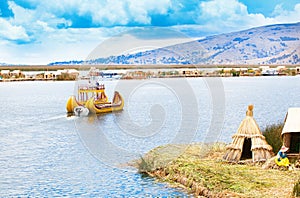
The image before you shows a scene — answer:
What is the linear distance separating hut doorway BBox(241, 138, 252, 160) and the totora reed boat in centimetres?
1284

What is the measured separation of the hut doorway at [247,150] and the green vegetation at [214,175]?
0.46 m

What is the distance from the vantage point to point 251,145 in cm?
1016

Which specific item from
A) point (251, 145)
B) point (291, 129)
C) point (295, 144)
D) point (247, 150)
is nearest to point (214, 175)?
point (251, 145)

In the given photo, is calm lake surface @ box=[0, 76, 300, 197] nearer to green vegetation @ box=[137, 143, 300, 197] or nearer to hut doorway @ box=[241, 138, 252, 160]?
green vegetation @ box=[137, 143, 300, 197]

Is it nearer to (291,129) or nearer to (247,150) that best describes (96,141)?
(247,150)

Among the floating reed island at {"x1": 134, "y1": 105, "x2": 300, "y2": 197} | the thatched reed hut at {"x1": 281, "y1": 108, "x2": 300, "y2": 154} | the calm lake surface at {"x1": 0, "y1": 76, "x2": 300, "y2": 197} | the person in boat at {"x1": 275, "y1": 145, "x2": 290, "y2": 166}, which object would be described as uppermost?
the thatched reed hut at {"x1": 281, "y1": 108, "x2": 300, "y2": 154}

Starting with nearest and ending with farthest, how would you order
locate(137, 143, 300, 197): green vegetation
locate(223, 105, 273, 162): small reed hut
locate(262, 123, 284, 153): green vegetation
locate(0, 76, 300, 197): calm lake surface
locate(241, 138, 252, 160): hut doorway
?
locate(137, 143, 300, 197): green vegetation, locate(0, 76, 300, 197): calm lake surface, locate(223, 105, 273, 162): small reed hut, locate(241, 138, 252, 160): hut doorway, locate(262, 123, 284, 153): green vegetation

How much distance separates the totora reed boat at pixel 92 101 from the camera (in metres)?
22.8

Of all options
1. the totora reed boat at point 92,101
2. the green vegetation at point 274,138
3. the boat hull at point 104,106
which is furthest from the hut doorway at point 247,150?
the boat hull at point 104,106

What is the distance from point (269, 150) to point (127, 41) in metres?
3.83

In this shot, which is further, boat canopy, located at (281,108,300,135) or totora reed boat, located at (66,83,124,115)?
totora reed boat, located at (66,83,124,115)

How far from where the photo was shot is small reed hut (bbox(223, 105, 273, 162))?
9883 millimetres

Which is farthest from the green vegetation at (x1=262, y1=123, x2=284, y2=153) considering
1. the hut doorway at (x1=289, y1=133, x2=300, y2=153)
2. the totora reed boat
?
the totora reed boat

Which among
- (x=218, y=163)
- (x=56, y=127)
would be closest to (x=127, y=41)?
(x=218, y=163)
